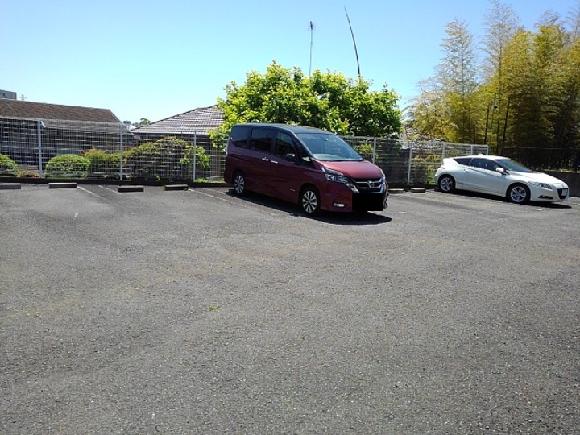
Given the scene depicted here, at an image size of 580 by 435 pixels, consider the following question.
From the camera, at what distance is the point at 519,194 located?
45.7 ft

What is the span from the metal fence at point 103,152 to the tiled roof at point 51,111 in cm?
2770

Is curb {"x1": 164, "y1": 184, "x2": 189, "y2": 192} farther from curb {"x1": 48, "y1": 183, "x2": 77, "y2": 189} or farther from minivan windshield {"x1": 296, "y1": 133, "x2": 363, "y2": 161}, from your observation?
minivan windshield {"x1": 296, "y1": 133, "x2": 363, "y2": 161}

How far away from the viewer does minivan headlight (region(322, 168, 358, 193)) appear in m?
9.21

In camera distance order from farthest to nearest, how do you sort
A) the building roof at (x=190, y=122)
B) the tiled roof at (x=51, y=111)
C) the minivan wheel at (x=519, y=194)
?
1. the tiled roof at (x=51, y=111)
2. the building roof at (x=190, y=122)
3. the minivan wheel at (x=519, y=194)

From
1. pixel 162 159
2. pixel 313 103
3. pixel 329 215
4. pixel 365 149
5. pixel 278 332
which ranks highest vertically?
pixel 313 103

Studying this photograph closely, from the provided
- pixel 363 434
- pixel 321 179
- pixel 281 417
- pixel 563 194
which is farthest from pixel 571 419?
pixel 563 194

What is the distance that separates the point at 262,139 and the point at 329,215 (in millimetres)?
2425

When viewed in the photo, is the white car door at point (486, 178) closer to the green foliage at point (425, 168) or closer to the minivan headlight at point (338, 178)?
the green foliage at point (425, 168)

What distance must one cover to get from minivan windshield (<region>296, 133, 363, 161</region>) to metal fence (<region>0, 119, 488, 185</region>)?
4.19 m

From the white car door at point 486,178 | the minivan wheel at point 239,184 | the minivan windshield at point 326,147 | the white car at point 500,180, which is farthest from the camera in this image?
the white car door at point 486,178

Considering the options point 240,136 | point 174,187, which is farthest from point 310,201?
point 174,187

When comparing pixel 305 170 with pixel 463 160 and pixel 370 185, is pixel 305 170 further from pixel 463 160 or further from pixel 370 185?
pixel 463 160

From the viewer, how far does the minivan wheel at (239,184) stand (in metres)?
11.4

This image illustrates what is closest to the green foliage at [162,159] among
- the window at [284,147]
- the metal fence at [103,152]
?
the metal fence at [103,152]
